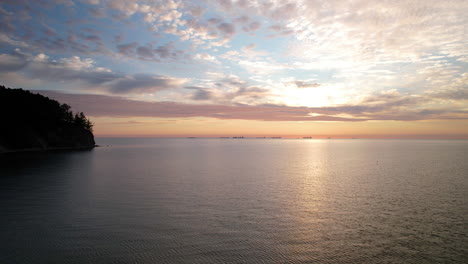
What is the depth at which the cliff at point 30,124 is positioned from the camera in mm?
97988

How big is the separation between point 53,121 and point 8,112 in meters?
29.4

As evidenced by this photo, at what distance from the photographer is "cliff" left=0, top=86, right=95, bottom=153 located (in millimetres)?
97988

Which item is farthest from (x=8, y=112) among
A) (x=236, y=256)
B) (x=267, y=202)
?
(x=236, y=256)

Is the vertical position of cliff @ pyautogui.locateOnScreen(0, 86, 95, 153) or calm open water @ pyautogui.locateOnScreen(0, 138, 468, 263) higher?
cliff @ pyautogui.locateOnScreen(0, 86, 95, 153)

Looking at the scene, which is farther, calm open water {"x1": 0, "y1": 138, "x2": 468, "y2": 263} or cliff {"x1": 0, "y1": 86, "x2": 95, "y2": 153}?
cliff {"x1": 0, "y1": 86, "x2": 95, "y2": 153}

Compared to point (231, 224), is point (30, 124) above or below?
above

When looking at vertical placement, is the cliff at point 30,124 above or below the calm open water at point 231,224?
above

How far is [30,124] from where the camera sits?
11000 centimetres

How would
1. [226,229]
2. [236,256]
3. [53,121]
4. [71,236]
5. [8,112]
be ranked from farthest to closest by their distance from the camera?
[53,121] < [8,112] < [226,229] < [71,236] < [236,256]

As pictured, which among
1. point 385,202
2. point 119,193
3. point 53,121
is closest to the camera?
point 385,202

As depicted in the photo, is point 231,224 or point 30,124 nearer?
point 231,224

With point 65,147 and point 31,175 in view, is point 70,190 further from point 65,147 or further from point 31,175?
point 65,147

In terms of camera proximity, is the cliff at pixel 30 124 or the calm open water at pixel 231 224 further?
the cliff at pixel 30 124

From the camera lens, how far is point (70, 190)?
3366 centimetres
